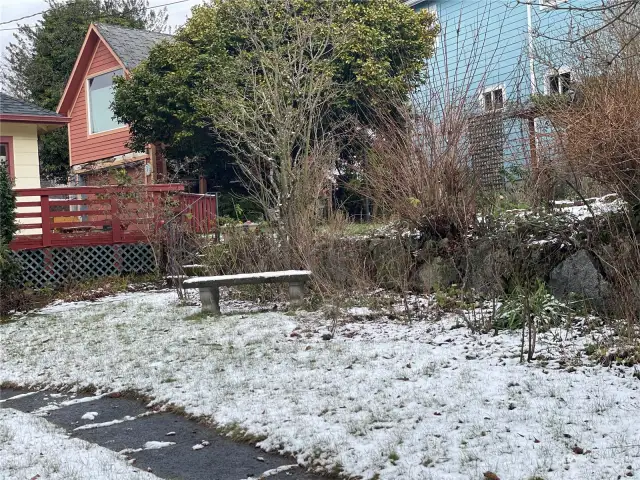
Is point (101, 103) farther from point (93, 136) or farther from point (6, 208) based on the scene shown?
point (6, 208)

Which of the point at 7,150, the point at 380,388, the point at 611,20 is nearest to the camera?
the point at 611,20

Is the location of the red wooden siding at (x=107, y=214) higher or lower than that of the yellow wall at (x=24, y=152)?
lower

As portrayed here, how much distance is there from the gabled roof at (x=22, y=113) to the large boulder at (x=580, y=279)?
41.7 ft

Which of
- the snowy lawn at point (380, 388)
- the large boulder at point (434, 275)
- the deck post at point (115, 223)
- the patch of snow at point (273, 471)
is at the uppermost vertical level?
the deck post at point (115, 223)

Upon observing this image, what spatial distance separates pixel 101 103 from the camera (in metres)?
24.0

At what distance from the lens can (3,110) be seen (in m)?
16.3

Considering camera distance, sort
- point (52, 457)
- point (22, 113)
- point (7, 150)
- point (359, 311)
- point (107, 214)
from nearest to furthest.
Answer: point (52, 457), point (359, 311), point (107, 214), point (22, 113), point (7, 150)

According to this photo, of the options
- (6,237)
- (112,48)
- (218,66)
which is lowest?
(6,237)

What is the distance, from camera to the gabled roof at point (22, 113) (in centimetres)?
1622

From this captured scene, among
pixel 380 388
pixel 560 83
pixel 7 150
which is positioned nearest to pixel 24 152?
pixel 7 150

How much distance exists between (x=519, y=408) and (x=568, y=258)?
3.41m

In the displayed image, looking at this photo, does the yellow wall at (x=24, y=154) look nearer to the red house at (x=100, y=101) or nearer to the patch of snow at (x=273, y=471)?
the red house at (x=100, y=101)

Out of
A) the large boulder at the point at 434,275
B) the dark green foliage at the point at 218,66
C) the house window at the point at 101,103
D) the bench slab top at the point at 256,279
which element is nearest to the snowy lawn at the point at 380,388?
the bench slab top at the point at 256,279

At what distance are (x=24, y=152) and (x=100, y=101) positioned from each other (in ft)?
24.7
